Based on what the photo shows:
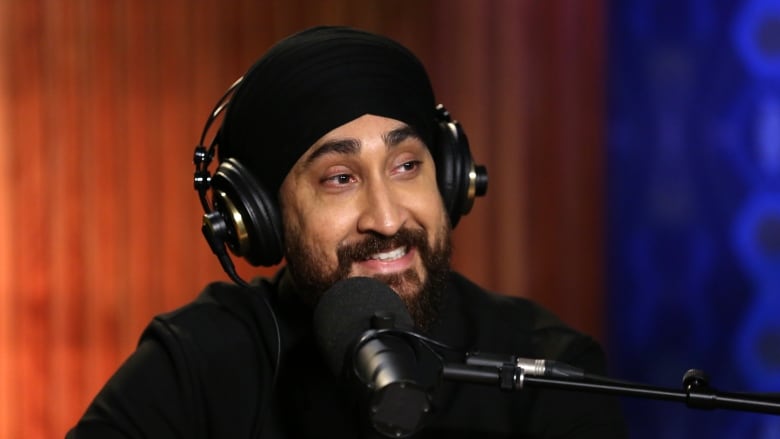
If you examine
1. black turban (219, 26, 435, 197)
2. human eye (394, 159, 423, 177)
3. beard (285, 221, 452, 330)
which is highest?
black turban (219, 26, 435, 197)

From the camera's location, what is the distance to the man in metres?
1.53

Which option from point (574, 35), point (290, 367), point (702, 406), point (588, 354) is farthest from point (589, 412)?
point (574, 35)

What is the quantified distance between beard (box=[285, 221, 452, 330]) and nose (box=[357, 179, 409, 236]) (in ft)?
0.05

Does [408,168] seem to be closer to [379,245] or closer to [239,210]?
[379,245]

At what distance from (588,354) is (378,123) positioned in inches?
19.1

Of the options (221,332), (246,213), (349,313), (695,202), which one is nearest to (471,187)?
(246,213)

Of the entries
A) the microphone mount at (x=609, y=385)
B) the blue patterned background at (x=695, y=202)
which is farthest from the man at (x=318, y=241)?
the blue patterned background at (x=695, y=202)

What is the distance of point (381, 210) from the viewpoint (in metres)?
1.50

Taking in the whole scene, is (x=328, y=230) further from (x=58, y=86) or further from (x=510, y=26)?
(x=58, y=86)

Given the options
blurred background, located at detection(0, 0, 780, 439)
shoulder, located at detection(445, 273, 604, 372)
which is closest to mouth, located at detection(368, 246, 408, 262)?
shoulder, located at detection(445, 273, 604, 372)

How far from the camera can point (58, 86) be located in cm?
297

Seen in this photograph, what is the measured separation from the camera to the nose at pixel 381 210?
58.9 inches

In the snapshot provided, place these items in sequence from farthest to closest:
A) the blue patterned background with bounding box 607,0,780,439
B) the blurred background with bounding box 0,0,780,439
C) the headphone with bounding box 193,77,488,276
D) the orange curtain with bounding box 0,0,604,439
→ the orange curtain with bounding box 0,0,604,439, the blurred background with bounding box 0,0,780,439, the blue patterned background with bounding box 607,0,780,439, the headphone with bounding box 193,77,488,276

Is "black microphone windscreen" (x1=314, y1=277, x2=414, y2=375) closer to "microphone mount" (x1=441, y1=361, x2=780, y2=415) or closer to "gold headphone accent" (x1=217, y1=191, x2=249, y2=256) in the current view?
"microphone mount" (x1=441, y1=361, x2=780, y2=415)
